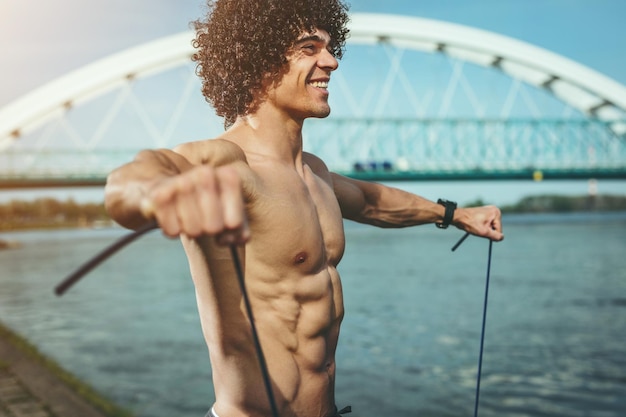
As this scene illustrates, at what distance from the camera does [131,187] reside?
1187 millimetres

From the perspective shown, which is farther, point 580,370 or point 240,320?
point 580,370

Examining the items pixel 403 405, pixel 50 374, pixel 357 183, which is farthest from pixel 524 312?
pixel 357 183

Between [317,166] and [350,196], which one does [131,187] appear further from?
[350,196]

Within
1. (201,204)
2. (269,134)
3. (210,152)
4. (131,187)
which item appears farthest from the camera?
(269,134)

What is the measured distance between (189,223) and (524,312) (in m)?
14.2

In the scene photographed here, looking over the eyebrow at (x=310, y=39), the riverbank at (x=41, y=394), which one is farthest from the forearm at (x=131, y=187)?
the riverbank at (x=41, y=394)

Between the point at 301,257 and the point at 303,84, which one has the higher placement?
the point at 303,84

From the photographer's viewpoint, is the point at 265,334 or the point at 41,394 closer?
the point at 265,334

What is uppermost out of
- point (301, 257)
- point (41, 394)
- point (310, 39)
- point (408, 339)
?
point (310, 39)

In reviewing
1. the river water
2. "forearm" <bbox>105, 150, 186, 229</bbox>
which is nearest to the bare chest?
"forearm" <bbox>105, 150, 186, 229</bbox>

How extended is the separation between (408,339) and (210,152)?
1043 cm

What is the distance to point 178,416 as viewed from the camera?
719 cm

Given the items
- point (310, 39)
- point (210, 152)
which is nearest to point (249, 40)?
point (310, 39)

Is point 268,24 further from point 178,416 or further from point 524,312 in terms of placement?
point 524,312
